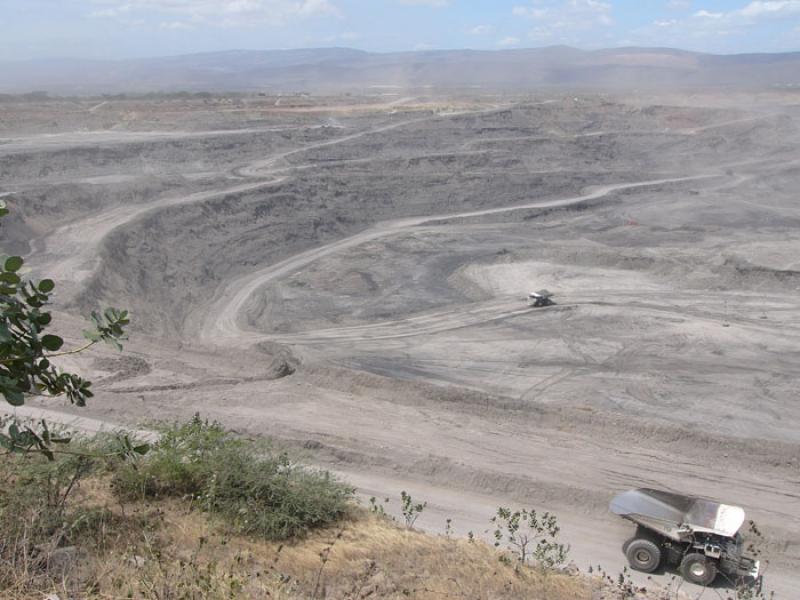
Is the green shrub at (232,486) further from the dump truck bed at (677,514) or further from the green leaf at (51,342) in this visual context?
the dump truck bed at (677,514)

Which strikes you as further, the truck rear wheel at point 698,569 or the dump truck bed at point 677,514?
the dump truck bed at point 677,514

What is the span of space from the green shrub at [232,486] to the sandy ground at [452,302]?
17.3 feet

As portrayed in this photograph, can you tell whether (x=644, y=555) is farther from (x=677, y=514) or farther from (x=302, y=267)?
(x=302, y=267)

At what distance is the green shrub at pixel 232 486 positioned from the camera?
848cm

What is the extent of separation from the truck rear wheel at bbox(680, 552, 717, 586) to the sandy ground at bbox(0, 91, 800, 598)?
1.36m

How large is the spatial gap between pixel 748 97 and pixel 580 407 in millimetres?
126901

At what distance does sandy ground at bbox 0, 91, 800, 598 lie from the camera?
16312mm

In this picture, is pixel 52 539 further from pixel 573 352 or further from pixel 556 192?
pixel 556 192

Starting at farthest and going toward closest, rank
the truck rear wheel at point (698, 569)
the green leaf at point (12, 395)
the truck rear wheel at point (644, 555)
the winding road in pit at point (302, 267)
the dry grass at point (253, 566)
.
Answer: the winding road in pit at point (302, 267) → the truck rear wheel at point (644, 555) → the truck rear wheel at point (698, 569) → the dry grass at point (253, 566) → the green leaf at point (12, 395)

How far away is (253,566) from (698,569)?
7450mm

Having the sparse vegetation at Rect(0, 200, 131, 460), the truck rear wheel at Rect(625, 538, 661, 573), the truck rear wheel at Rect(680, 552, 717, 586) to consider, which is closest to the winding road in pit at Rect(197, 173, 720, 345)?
the truck rear wheel at Rect(625, 538, 661, 573)

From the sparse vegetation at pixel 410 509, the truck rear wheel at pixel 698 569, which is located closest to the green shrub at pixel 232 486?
the sparse vegetation at pixel 410 509

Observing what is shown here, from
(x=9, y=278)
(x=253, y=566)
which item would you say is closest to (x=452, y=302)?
(x=253, y=566)

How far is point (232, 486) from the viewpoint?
8844 millimetres
